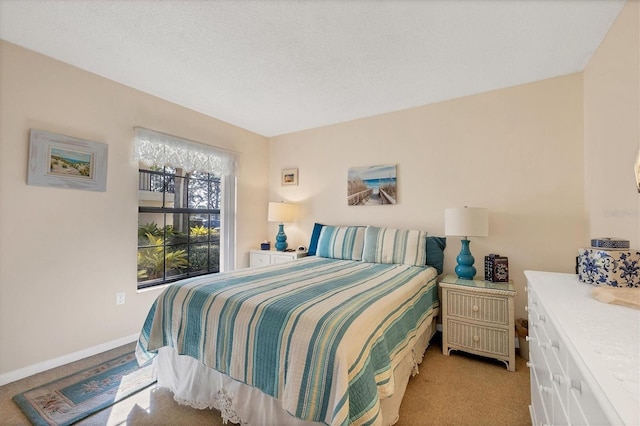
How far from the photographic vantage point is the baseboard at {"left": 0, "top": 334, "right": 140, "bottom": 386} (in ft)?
6.46

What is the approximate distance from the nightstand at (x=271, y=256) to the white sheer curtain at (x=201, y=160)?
31 centimetres

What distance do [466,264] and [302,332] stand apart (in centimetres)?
194

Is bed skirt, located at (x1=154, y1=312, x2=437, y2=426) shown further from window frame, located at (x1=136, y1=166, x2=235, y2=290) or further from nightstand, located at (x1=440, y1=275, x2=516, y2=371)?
window frame, located at (x1=136, y1=166, x2=235, y2=290)

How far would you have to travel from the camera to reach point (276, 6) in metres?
1.63

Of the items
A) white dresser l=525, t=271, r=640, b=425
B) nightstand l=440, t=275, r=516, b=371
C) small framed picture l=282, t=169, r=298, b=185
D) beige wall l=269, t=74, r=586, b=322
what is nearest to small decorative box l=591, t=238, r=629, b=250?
white dresser l=525, t=271, r=640, b=425

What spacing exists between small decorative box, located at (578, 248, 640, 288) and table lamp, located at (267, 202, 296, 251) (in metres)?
3.03

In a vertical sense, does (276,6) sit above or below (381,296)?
above

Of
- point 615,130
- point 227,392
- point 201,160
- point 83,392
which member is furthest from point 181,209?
point 615,130

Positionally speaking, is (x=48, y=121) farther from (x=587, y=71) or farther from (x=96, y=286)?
(x=587, y=71)

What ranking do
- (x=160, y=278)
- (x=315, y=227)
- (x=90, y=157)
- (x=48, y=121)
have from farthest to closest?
(x=315, y=227), (x=160, y=278), (x=90, y=157), (x=48, y=121)

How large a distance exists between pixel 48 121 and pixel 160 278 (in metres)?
1.77

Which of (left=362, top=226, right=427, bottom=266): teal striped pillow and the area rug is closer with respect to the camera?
the area rug

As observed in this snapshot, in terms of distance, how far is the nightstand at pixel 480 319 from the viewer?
2.13 metres

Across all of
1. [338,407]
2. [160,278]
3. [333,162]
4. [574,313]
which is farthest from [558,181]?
[160,278]
